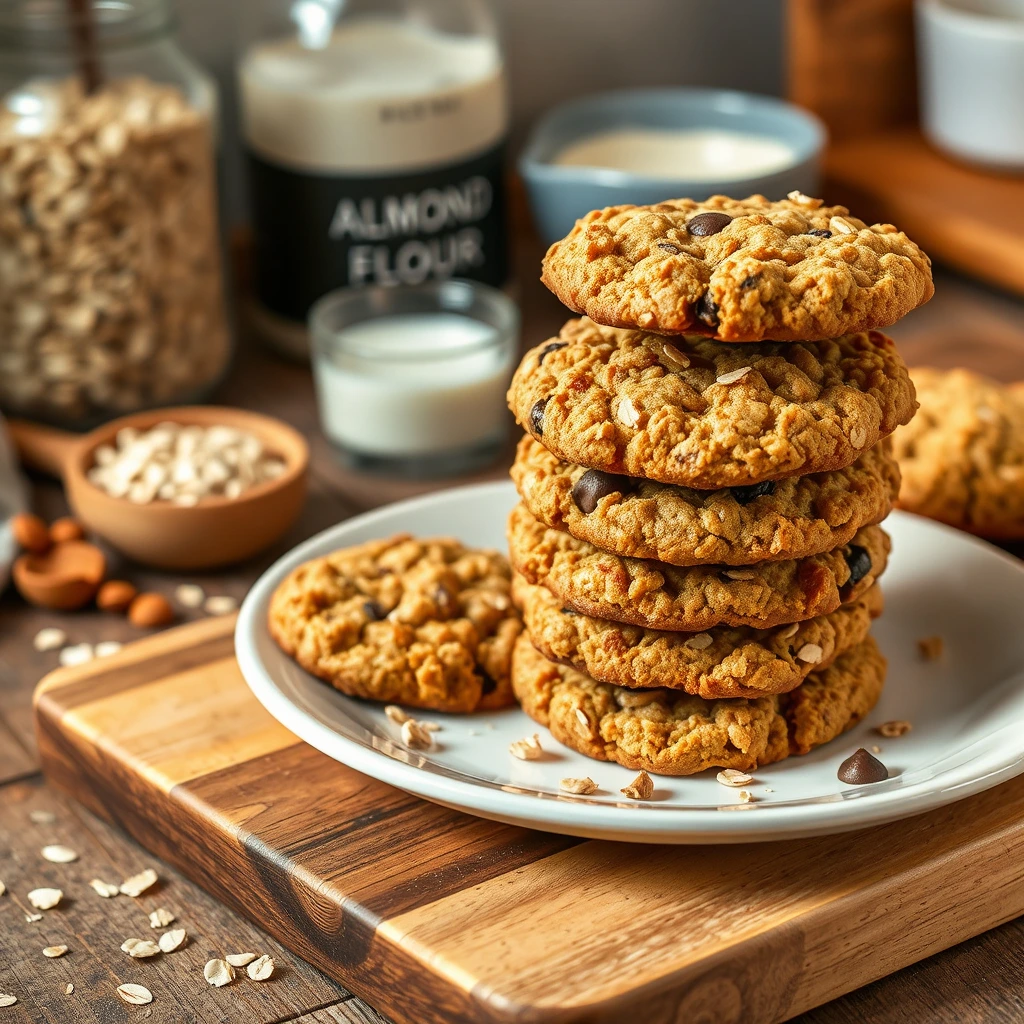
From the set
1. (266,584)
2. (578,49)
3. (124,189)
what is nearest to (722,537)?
(266,584)

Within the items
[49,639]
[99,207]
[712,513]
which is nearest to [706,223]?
[712,513]

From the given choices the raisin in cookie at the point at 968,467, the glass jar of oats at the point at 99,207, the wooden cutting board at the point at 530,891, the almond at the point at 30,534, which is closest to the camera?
the wooden cutting board at the point at 530,891

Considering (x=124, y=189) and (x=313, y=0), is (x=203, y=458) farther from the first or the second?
(x=313, y=0)

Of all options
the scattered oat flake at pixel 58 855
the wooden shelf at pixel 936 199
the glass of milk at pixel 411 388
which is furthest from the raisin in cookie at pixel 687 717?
the wooden shelf at pixel 936 199

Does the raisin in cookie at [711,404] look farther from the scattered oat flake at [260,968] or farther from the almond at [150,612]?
the almond at [150,612]

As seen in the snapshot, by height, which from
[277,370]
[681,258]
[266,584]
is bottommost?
[277,370]

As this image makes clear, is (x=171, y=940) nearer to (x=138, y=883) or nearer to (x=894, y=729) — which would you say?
(x=138, y=883)
